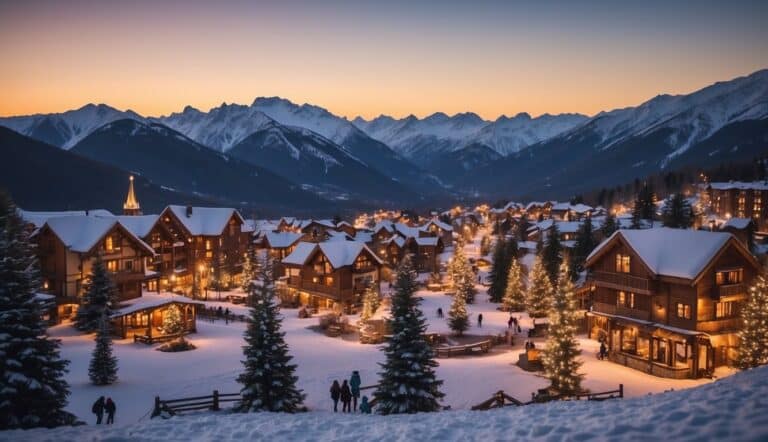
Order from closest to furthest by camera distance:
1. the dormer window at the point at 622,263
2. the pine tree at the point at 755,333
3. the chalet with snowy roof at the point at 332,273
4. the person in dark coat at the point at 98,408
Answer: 1. the person in dark coat at the point at 98,408
2. the pine tree at the point at 755,333
3. the dormer window at the point at 622,263
4. the chalet with snowy roof at the point at 332,273

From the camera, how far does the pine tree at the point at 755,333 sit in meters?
29.7

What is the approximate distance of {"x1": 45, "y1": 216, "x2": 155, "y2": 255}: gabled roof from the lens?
48.9 m

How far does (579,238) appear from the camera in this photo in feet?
225

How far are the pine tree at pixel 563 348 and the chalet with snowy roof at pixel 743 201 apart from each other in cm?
9850

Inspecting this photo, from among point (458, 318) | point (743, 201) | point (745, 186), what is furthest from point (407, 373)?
point (743, 201)

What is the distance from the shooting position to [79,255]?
49.2 metres

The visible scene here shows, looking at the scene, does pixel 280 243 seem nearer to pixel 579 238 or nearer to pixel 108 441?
Result: pixel 579 238

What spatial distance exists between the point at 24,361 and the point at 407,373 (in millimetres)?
15497

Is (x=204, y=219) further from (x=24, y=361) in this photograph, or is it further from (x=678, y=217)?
(x=678, y=217)

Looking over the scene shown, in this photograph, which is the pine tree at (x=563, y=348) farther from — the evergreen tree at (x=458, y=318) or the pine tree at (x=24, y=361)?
the pine tree at (x=24, y=361)

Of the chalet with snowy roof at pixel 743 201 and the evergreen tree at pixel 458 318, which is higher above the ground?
the chalet with snowy roof at pixel 743 201

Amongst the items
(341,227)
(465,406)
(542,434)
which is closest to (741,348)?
(465,406)

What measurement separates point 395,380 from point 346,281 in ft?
119

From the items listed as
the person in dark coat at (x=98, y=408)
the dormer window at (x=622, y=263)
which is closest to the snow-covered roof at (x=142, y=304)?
the person in dark coat at (x=98, y=408)
